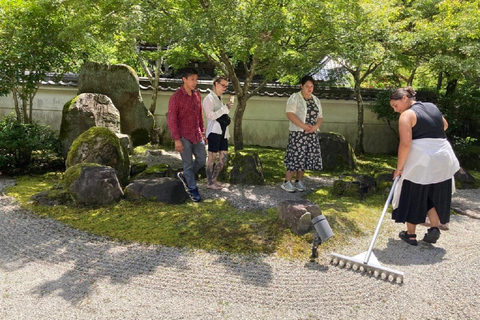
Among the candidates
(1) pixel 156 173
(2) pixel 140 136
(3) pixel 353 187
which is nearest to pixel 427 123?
(3) pixel 353 187

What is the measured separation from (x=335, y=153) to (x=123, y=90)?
5.06 metres

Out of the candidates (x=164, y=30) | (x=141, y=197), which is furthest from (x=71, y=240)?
(x=164, y=30)

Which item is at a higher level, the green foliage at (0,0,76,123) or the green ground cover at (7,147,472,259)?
the green foliage at (0,0,76,123)

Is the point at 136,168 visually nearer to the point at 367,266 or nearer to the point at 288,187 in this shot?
the point at 288,187

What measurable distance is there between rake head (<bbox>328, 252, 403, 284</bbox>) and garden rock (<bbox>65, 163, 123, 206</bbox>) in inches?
125

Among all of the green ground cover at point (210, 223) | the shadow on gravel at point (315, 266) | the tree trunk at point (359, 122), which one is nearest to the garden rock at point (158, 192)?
the green ground cover at point (210, 223)

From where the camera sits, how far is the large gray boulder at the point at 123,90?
899cm

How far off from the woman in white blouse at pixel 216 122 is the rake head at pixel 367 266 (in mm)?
2892

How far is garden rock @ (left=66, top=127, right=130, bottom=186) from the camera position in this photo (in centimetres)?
655

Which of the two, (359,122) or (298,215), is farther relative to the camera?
(359,122)

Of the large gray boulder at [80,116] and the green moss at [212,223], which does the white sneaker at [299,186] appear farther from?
the large gray boulder at [80,116]

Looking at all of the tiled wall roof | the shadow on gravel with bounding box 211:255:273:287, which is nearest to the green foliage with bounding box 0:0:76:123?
the tiled wall roof

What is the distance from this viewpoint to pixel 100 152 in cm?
656

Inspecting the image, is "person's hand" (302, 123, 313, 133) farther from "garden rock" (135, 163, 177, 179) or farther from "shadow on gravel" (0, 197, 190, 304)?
"shadow on gravel" (0, 197, 190, 304)
